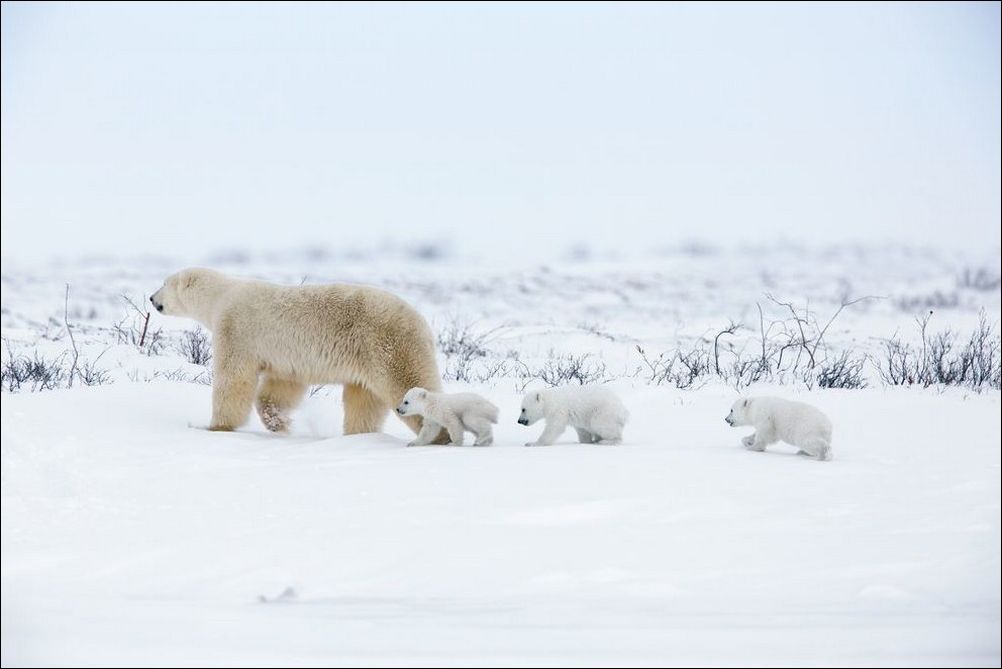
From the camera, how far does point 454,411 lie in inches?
196

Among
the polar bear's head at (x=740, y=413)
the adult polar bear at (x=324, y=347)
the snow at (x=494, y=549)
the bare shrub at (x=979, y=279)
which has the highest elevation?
the bare shrub at (x=979, y=279)

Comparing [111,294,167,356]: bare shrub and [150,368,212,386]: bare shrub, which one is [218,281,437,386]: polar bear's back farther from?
[111,294,167,356]: bare shrub

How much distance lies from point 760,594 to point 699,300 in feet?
39.8

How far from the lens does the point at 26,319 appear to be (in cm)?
1157

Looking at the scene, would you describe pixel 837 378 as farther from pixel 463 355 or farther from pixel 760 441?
pixel 463 355

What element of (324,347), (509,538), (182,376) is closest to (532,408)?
(324,347)

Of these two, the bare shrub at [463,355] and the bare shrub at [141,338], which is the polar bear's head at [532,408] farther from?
the bare shrub at [141,338]

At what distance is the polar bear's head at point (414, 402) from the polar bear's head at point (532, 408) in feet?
1.38

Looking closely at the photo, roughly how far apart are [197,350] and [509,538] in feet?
16.3

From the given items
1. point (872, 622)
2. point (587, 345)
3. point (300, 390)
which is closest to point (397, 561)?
point (872, 622)

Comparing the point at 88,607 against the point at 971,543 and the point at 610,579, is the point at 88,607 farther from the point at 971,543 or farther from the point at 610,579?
the point at 971,543

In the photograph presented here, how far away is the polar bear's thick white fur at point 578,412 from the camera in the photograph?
4914 millimetres

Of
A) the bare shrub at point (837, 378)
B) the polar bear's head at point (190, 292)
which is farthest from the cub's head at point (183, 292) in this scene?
the bare shrub at point (837, 378)

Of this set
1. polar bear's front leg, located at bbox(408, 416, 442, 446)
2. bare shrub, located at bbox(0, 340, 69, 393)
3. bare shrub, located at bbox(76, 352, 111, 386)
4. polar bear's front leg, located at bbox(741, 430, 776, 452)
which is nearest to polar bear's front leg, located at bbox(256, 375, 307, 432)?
polar bear's front leg, located at bbox(408, 416, 442, 446)
